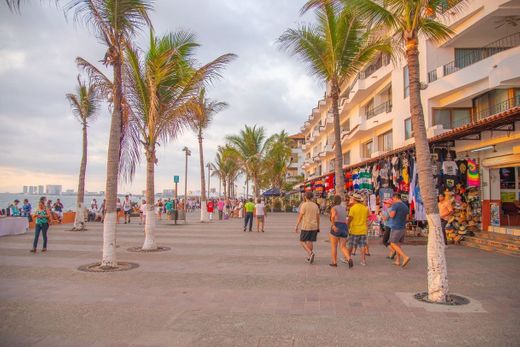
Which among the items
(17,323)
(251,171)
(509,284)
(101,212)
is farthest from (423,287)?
(251,171)

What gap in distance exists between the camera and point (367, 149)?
30594 millimetres

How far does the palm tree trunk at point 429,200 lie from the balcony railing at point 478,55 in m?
12.3

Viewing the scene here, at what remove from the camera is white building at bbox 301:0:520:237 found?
13.6 meters

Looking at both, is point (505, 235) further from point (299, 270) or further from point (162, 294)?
point (162, 294)

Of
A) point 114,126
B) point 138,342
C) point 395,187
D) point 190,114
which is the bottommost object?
point 138,342

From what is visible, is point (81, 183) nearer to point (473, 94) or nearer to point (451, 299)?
point (451, 299)

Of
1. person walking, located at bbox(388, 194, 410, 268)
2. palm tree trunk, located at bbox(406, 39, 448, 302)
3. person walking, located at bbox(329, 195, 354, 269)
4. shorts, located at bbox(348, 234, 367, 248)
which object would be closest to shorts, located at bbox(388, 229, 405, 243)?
person walking, located at bbox(388, 194, 410, 268)

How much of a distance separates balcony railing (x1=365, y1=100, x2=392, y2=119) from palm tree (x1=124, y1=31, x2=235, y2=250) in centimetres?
1471

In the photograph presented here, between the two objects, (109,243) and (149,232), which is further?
(149,232)

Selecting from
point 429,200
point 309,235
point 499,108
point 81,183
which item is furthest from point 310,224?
point 81,183

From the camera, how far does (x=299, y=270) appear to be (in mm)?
9211

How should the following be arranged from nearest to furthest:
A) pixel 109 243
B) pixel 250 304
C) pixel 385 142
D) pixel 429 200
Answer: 1. pixel 250 304
2. pixel 429 200
3. pixel 109 243
4. pixel 385 142

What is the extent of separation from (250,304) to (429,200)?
3559 mm

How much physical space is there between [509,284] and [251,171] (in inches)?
1291
